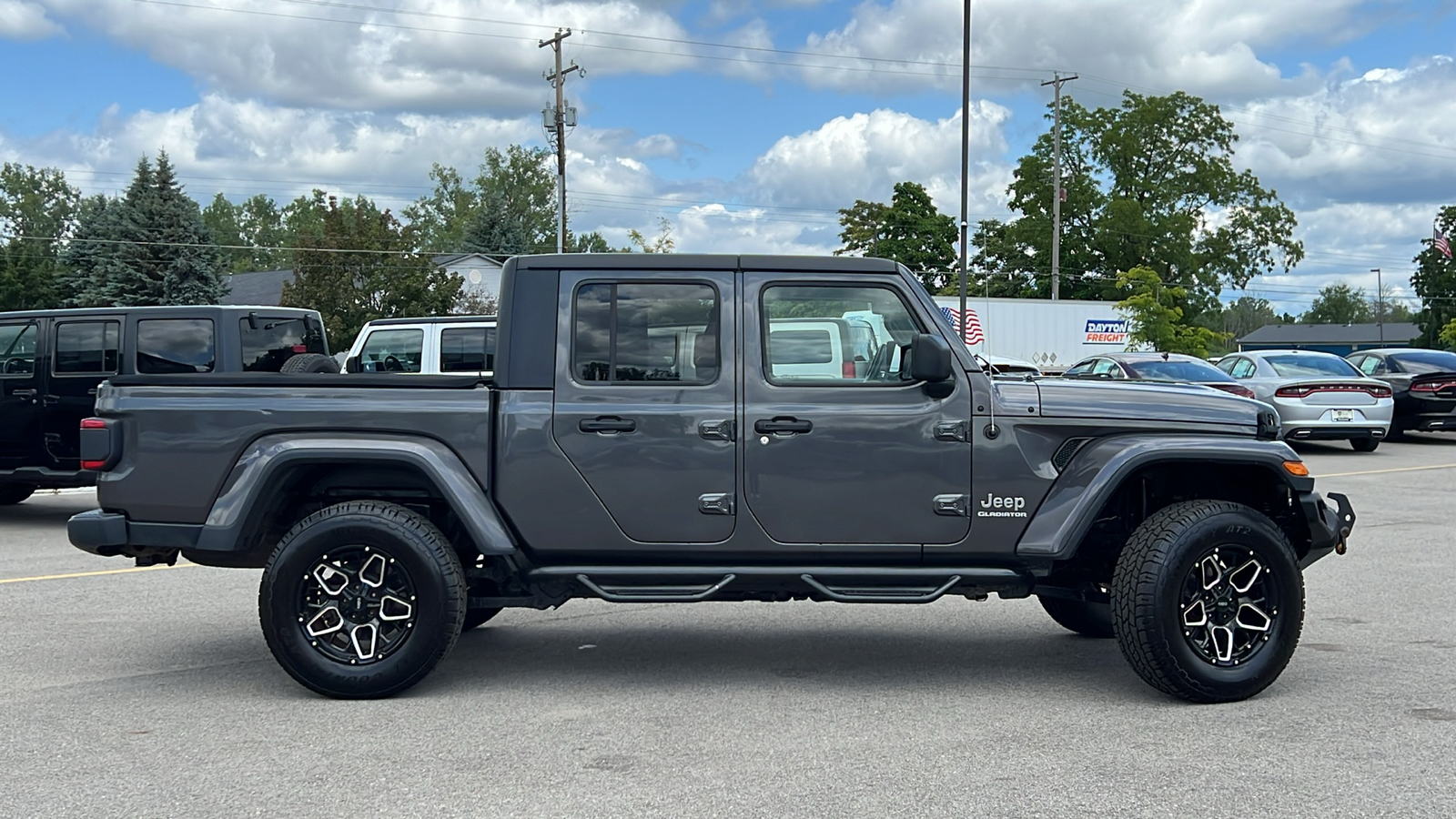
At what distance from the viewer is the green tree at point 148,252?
54094 millimetres

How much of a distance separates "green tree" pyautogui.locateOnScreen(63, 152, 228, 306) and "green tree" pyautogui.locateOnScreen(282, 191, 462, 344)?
3.74 meters

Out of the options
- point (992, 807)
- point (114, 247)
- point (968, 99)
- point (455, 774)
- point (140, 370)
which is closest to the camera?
point (992, 807)

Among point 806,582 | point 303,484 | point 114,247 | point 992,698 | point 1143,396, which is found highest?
point 114,247

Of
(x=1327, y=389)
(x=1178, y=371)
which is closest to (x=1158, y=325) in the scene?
(x=1178, y=371)

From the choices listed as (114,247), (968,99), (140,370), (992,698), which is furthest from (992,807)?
(114,247)

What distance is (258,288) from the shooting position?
2739 inches

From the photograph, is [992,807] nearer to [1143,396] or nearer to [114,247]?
[1143,396]

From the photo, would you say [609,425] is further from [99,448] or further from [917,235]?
[917,235]

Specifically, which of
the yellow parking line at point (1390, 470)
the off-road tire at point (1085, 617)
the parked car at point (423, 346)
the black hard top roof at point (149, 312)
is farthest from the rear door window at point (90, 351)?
the yellow parking line at point (1390, 470)

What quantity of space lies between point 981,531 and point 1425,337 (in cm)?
9893

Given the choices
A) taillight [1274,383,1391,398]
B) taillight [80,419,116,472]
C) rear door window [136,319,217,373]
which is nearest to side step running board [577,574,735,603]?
taillight [80,419,116,472]

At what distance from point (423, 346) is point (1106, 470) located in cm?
1029

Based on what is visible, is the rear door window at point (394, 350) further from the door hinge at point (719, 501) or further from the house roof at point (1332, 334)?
the house roof at point (1332, 334)

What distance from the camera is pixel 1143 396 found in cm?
592
